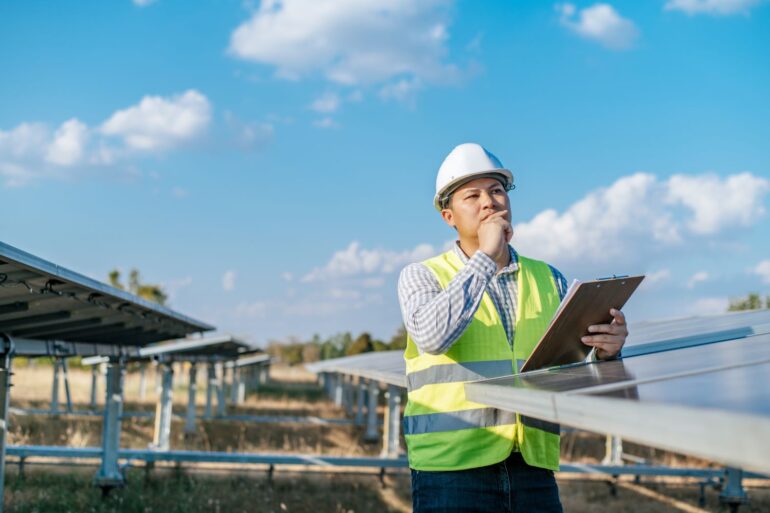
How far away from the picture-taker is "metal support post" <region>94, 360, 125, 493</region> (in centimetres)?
938

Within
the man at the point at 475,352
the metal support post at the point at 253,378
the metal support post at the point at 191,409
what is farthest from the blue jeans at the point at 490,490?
the metal support post at the point at 253,378

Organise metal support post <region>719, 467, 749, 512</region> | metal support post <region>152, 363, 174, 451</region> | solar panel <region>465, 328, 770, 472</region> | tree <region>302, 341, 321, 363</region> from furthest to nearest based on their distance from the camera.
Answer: tree <region>302, 341, 321, 363</region> → metal support post <region>152, 363, 174, 451</region> → metal support post <region>719, 467, 749, 512</region> → solar panel <region>465, 328, 770, 472</region>

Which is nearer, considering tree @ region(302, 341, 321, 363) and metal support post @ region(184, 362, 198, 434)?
metal support post @ region(184, 362, 198, 434)

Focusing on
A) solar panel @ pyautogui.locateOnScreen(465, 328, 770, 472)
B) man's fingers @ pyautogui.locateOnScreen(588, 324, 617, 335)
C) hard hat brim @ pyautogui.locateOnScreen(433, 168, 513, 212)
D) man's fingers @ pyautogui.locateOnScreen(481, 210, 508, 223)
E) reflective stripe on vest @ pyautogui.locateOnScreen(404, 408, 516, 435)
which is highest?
hard hat brim @ pyautogui.locateOnScreen(433, 168, 513, 212)

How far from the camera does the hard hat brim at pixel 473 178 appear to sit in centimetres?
302

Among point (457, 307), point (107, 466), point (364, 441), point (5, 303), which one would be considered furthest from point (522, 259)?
point (364, 441)

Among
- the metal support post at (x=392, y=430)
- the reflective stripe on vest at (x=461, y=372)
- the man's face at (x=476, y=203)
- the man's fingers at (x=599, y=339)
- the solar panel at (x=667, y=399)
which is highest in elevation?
the man's face at (x=476, y=203)

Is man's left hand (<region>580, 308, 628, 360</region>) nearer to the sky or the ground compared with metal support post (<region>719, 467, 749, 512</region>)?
nearer to the sky

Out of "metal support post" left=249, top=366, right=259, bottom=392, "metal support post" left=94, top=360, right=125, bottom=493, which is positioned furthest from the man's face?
"metal support post" left=249, top=366, right=259, bottom=392

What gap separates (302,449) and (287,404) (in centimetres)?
1232

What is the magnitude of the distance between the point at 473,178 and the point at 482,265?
0.49 m

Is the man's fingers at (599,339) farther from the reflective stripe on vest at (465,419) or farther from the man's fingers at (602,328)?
the reflective stripe on vest at (465,419)

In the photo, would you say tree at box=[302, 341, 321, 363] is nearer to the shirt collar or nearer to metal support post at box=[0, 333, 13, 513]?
metal support post at box=[0, 333, 13, 513]

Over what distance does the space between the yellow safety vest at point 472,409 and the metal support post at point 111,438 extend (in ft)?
24.0
